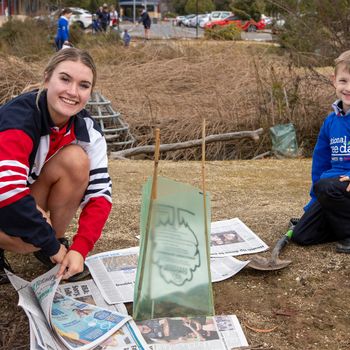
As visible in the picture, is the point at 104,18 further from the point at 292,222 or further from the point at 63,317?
the point at 63,317

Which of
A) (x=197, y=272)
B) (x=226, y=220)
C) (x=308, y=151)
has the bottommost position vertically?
(x=308, y=151)

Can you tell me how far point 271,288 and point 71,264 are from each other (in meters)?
0.85

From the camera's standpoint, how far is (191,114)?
805cm

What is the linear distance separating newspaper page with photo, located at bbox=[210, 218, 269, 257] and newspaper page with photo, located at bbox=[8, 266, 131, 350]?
777mm

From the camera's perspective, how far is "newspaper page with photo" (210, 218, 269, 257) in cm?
269

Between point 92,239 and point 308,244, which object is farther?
point 308,244

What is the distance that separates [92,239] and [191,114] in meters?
6.09

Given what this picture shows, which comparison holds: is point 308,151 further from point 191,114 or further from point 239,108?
point 191,114

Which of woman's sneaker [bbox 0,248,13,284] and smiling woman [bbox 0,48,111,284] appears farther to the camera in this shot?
woman's sneaker [bbox 0,248,13,284]

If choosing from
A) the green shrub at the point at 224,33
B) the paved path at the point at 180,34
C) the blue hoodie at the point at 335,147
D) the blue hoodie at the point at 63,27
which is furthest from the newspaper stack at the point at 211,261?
the green shrub at the point at 224,33

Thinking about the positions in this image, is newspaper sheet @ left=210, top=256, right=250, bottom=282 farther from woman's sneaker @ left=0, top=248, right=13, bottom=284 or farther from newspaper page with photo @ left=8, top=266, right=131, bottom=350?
woman's sneaker @ left=0, top=248, right=13, bottom=284

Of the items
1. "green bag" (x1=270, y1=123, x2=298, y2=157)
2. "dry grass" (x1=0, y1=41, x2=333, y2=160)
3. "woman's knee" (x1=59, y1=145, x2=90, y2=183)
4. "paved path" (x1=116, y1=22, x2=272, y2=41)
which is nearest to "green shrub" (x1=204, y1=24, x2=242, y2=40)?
"paved path" (x1=116, y1=22, x2=272, y2=41)

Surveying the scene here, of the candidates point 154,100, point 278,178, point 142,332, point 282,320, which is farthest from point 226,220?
point 154,100

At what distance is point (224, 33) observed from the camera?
1755 cm
